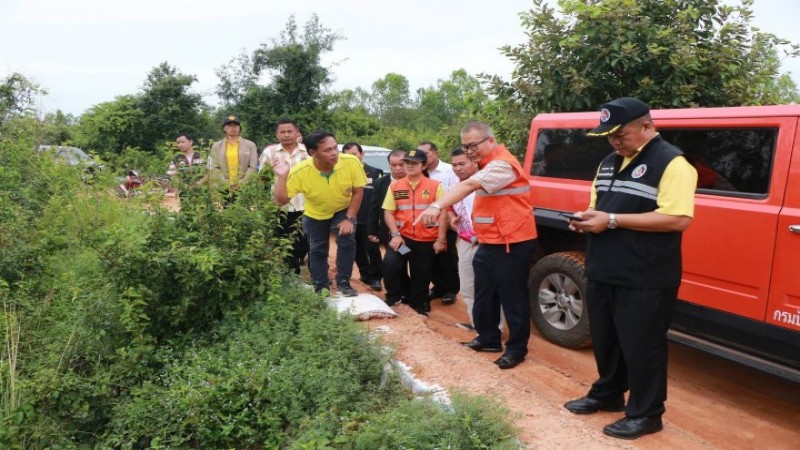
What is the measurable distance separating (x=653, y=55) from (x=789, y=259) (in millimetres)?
3566

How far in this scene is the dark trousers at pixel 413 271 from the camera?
18.8 feet

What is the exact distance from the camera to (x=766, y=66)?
676cm

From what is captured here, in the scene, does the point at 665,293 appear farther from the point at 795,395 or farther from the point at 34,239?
the point at 34,239

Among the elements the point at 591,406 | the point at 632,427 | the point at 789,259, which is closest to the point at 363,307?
the point at 591,406

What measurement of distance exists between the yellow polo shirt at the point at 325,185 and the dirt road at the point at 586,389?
1195 millimetres

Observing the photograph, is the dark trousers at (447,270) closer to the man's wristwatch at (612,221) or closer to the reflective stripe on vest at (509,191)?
the reflective stripe on vest at (509,191)

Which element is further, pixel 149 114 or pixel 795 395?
pixel 149 114

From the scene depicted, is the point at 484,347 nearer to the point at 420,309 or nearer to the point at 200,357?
the point at 420,309

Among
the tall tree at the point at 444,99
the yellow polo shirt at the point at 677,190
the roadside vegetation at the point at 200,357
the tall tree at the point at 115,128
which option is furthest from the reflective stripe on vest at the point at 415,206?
the tall tree at the point at 444,99

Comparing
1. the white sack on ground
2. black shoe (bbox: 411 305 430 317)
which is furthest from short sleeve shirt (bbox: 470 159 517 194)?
black shoe (bbox: 411 305 430 317)

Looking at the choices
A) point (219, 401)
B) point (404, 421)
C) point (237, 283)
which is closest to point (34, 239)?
point (237, 283)

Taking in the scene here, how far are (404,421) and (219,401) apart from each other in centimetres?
137

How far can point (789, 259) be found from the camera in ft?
11.4

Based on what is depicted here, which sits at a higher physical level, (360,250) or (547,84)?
(547,84)
